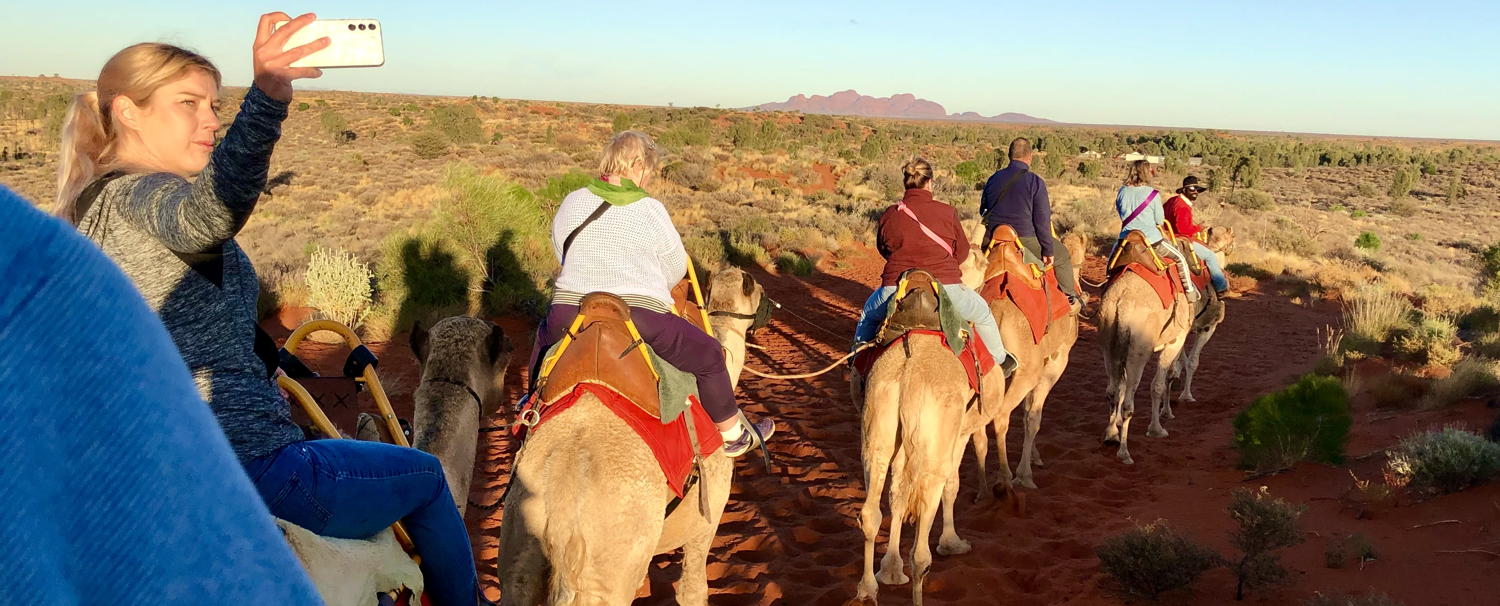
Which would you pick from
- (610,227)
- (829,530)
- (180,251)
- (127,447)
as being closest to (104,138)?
Answer: (180,251)

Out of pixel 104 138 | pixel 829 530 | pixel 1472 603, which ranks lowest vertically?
pixel 829 530

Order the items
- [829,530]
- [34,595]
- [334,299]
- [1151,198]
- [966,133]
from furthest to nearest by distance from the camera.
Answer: [966,133], [334,299], [1151,198], [829,530], [34,595]

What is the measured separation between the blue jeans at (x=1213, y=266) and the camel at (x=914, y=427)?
620 centimetres

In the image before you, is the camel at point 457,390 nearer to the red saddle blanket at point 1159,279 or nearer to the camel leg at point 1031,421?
the camel leg at point 1031,421

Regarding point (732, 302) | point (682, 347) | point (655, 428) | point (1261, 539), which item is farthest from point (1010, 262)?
point (655, 428)

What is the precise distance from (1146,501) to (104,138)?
781 cm

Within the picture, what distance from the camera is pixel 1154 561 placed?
5.56 meters

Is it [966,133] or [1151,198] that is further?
[966,133]

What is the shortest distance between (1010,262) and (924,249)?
151cm

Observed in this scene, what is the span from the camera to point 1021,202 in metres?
7.27

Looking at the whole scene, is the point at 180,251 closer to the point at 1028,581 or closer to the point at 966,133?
the point at 1028,581

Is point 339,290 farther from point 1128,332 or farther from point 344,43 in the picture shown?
point 344,43

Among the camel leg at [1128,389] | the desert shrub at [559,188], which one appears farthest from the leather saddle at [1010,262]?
the desert shrub at [559,188]

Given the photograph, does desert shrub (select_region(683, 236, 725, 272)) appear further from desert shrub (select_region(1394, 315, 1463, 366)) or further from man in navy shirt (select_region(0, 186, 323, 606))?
man in navy shirt (select_region(0, 186, 323, 606))
